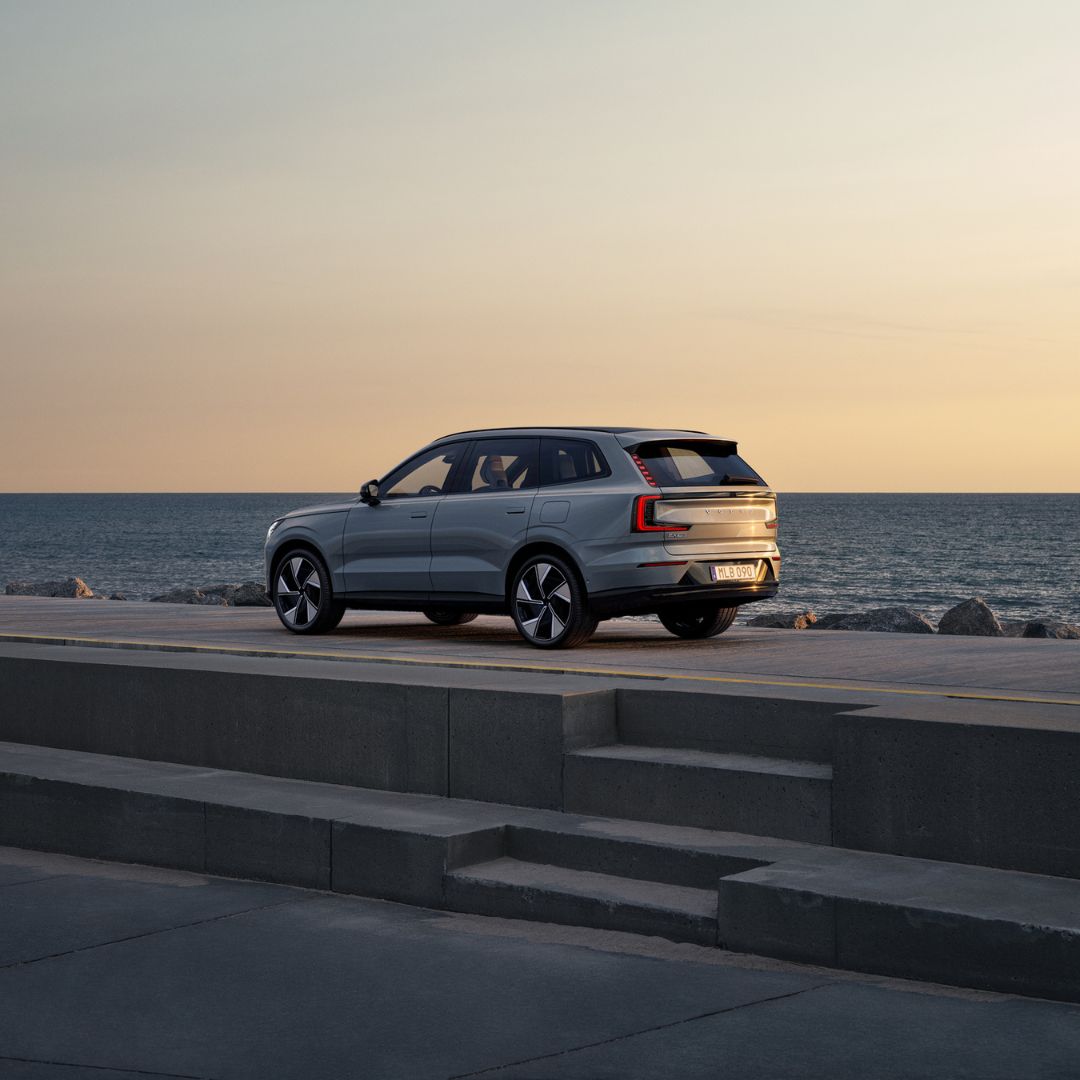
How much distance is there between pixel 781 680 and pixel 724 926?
3.00m

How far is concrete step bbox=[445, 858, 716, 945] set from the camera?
652 centimetres

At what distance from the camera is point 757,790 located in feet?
23.7

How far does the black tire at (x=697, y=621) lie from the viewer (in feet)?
43.9

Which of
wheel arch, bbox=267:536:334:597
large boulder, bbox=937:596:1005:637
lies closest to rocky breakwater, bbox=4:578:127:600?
large boulder, bbox=937:596:1005:637

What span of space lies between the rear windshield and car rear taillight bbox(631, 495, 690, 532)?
256mm

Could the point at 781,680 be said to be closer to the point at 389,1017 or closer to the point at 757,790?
the point at 757,790

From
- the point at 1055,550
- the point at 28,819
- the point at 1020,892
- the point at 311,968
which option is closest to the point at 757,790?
the point at 1020,892

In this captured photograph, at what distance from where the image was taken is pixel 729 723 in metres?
7.82

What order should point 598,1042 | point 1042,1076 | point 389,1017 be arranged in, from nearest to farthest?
point 1042,1076, point 598,1042, point 389,1017

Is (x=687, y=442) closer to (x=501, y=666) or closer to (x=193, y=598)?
(x=501, y=666)

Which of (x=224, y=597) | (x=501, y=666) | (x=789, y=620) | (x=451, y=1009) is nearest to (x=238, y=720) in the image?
(x=501, y=666)

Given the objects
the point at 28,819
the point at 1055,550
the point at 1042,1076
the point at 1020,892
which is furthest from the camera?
the point at 1055,550

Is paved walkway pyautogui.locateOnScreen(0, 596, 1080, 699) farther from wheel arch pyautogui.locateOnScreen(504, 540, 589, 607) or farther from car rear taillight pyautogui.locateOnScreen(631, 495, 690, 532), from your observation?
car rear taillight pyautogui.locateOnScreen(631, 495, 690, 532)

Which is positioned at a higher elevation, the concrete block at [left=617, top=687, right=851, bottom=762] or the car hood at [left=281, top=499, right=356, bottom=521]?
the car hood at [left=281, top=499, right=356, bottom=521]
